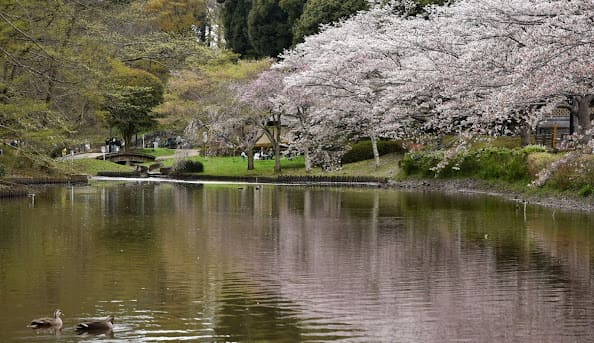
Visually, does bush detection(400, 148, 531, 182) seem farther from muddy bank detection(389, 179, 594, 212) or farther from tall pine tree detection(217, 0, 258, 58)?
tall pine tree detection(217, 0, 258, 58)

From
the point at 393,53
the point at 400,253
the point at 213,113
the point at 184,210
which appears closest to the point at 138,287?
the point at 400,253

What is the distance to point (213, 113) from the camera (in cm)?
4856

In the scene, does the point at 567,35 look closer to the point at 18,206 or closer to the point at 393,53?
the point at 18,206

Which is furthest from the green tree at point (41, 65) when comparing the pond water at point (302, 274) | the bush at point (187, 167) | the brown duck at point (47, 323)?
the bush at point (187, 167)

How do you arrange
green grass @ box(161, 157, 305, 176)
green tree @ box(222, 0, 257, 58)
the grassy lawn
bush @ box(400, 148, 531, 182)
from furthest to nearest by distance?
green tree @ box(222, 0, 257, 58), green grass @ box(161, 157, 305, 176), the grassy lawn, bush @ box(400, 148, 531, 182)

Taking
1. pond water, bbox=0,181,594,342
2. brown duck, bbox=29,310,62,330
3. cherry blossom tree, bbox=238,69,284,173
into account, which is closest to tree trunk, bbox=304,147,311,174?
cherry blossom tree, bbox=238,69,284,173

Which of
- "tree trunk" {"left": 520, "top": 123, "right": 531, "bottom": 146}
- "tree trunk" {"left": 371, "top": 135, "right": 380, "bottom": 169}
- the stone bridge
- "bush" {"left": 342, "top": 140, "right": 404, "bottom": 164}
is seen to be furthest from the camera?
the stone bridge

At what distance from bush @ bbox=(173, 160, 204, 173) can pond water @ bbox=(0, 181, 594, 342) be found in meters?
23.4

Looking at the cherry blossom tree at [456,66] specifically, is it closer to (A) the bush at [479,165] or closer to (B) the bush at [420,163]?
(A) the bush at [479,165]

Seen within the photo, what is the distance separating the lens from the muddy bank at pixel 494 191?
84.4ft

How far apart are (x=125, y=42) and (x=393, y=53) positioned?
1123 centimetres

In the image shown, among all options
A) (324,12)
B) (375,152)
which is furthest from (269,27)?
(375,152)

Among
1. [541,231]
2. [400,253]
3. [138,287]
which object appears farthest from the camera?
[541,231]

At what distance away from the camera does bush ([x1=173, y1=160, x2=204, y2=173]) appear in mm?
49062
